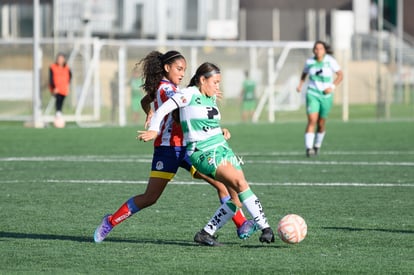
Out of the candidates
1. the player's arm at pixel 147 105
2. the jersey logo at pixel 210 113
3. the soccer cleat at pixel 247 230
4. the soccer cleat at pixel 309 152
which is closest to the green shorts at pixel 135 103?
the soccer cleat at pixel 309 152

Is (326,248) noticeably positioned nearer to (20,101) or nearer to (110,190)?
(110,190)

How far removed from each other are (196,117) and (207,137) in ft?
0.66

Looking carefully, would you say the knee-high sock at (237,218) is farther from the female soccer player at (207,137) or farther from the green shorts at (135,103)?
the green shorts at (135,103)

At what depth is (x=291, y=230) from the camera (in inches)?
377

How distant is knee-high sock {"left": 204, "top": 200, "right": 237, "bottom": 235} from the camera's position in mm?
9828

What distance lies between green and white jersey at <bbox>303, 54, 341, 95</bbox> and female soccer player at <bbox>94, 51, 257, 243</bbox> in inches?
438

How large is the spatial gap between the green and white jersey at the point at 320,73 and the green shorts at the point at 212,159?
1159 cm

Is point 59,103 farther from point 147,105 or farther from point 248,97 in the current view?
point 147,105

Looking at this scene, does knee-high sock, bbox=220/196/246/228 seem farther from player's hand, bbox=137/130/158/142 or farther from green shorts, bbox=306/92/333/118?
green shorts, bbox=306/92/333/118

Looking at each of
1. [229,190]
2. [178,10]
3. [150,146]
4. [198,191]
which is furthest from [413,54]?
[229,190]

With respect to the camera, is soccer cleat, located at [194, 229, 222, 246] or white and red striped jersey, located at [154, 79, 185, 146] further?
white and red striped jersey, located at [154, 79, 185, 146]

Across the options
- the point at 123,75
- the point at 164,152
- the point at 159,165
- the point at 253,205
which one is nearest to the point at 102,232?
the point at 159,165

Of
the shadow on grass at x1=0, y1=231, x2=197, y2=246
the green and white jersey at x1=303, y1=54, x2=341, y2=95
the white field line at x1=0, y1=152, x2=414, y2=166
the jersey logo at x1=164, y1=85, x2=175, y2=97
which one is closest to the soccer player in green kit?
the green and white jersey at x1=303, y1=54, x2=341, y2=95

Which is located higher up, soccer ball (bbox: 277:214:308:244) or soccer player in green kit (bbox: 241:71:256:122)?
soccer player in green kit (bbox: 241:71:256:122)
